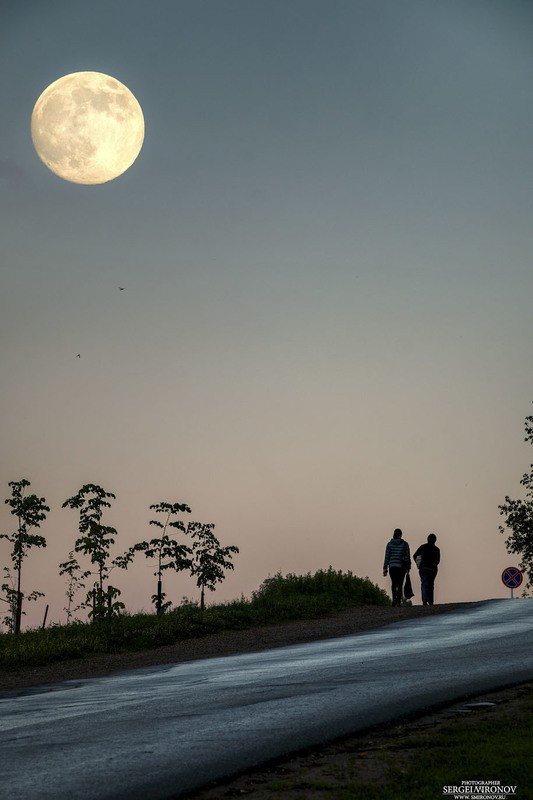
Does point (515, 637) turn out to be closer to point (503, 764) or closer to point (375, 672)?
point (375, 672)

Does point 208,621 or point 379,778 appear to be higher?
point 208,621

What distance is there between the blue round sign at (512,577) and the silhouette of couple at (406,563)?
49.4ft

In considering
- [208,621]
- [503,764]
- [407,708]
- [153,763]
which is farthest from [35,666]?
[503,764]

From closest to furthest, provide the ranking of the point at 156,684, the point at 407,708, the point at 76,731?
the point at 76,731 → the point at 407,708 → the point at 156,684

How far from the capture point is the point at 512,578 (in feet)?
128

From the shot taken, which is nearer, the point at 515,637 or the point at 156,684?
the point at 156,684

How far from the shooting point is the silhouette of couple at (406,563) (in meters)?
24.6

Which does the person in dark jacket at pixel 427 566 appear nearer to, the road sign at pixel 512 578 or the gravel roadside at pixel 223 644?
the gravel roadside at pixel 223 644

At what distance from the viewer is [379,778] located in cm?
599

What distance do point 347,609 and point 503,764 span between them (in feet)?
62.5

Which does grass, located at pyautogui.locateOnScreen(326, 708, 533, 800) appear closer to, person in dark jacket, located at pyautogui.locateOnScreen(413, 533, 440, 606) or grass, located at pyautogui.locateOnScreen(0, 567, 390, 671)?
grass, located at pyautogui.locateOnScreen(0, 567, 390, 671)

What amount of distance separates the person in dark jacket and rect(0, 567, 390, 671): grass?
224 centimetres

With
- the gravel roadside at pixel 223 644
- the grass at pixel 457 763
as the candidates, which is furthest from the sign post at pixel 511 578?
A: the grass at pixel 457 763

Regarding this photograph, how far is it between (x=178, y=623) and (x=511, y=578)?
69.9 ft
